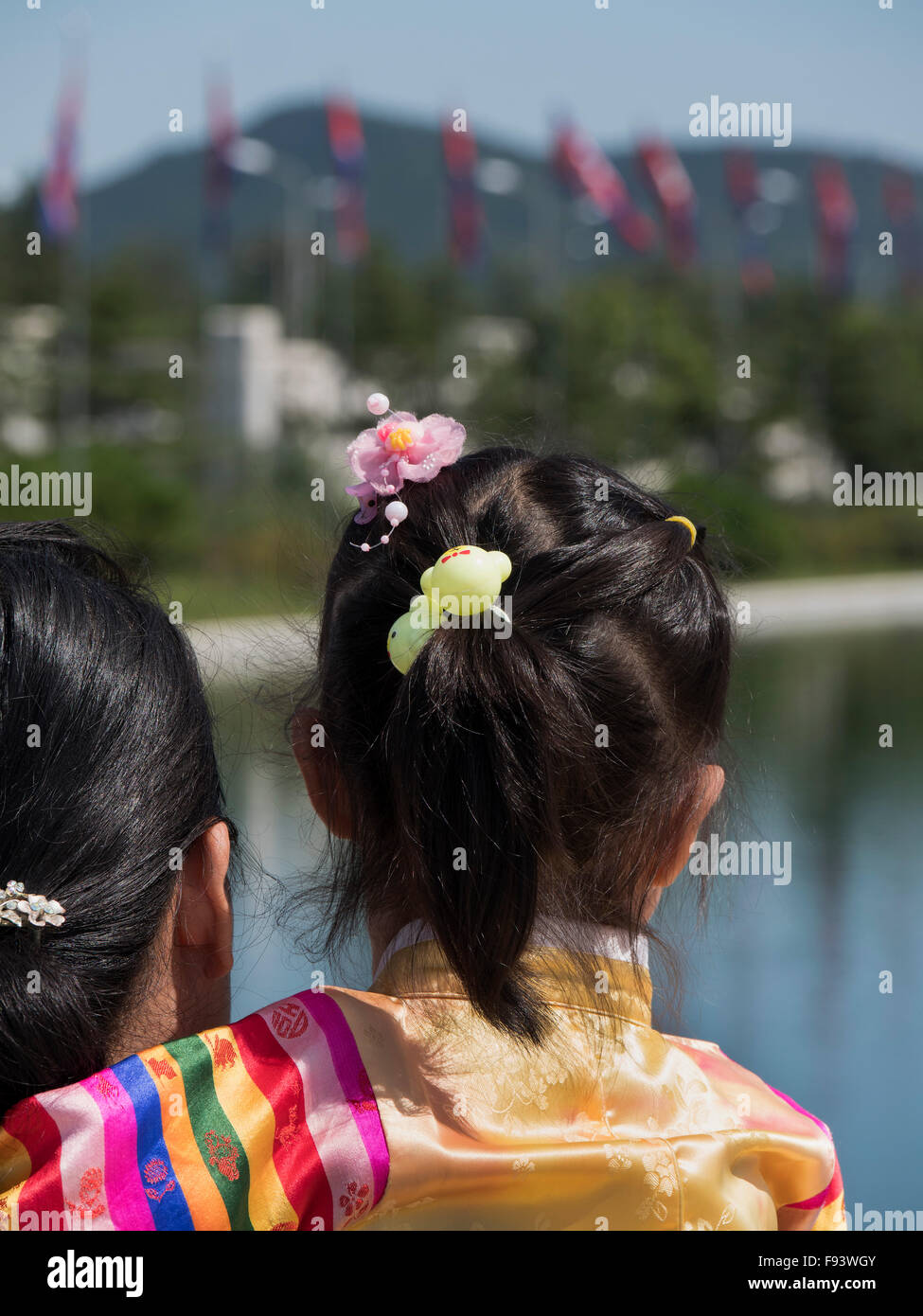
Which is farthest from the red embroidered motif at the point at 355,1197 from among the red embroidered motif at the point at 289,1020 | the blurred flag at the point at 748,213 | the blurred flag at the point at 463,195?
the blurred flag at the point at 748,213

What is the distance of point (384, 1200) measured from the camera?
91 centimetres

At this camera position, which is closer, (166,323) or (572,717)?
(572,717)

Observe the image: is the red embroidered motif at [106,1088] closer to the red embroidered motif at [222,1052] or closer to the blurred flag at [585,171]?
the red embroidered motif at [222,1052]

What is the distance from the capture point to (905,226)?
25.8 meters

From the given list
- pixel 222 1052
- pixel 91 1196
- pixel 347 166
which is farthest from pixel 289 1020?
pixel 347 166

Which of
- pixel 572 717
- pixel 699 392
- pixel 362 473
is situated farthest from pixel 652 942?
pixel 699 392

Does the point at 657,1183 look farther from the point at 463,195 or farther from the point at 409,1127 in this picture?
the point at 463,195

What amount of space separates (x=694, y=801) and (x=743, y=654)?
257mm

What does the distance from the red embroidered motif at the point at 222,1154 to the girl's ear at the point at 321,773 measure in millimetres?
263

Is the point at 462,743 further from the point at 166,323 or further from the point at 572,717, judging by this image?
→ the point at 166,323

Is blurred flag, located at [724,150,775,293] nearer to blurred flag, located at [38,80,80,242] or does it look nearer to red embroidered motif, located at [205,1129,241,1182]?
blurred flag, located at [38,80,80,242]

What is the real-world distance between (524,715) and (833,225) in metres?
23.3

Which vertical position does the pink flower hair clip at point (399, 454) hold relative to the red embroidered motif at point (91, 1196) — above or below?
above

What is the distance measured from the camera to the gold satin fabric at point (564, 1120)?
0.92 meters
